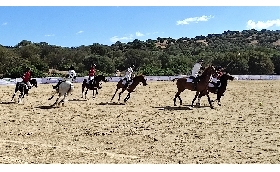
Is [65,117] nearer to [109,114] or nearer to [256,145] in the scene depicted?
[109,114]

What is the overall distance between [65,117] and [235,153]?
24.7ft

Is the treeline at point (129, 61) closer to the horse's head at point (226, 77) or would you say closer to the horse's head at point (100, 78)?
the horse's head at point (100, 78)

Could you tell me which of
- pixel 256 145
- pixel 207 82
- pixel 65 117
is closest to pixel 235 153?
pixel 256 145

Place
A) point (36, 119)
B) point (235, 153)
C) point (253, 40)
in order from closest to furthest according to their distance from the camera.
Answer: point (235, 153) < point (36, 119) < point (253, 40)

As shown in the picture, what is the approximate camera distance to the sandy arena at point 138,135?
9.27 metres

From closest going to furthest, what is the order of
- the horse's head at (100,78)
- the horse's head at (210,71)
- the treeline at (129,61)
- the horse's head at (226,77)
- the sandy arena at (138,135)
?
the sandy arena at (138,135), the horse's head at (210,71), the horse's head at (226,77), the horse's head at (100,78), the treeline at (129,61)

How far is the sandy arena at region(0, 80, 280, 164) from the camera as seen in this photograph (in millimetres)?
Answer: 9273

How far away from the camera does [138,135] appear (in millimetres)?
12148

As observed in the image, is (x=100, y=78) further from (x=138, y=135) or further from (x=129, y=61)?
(x=129, y=61)

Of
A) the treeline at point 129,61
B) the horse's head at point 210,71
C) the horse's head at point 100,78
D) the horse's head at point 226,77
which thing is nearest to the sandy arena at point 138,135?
the horse's head at point 210,71

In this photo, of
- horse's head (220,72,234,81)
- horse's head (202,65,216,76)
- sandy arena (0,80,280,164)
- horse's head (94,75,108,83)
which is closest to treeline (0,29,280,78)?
horse's head (94,75,108,83)

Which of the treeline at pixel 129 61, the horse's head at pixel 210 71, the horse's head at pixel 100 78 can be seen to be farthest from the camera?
the treeline at pixel 129 61

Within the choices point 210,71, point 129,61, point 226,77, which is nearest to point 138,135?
point 210,71

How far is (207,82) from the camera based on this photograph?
722 inches
